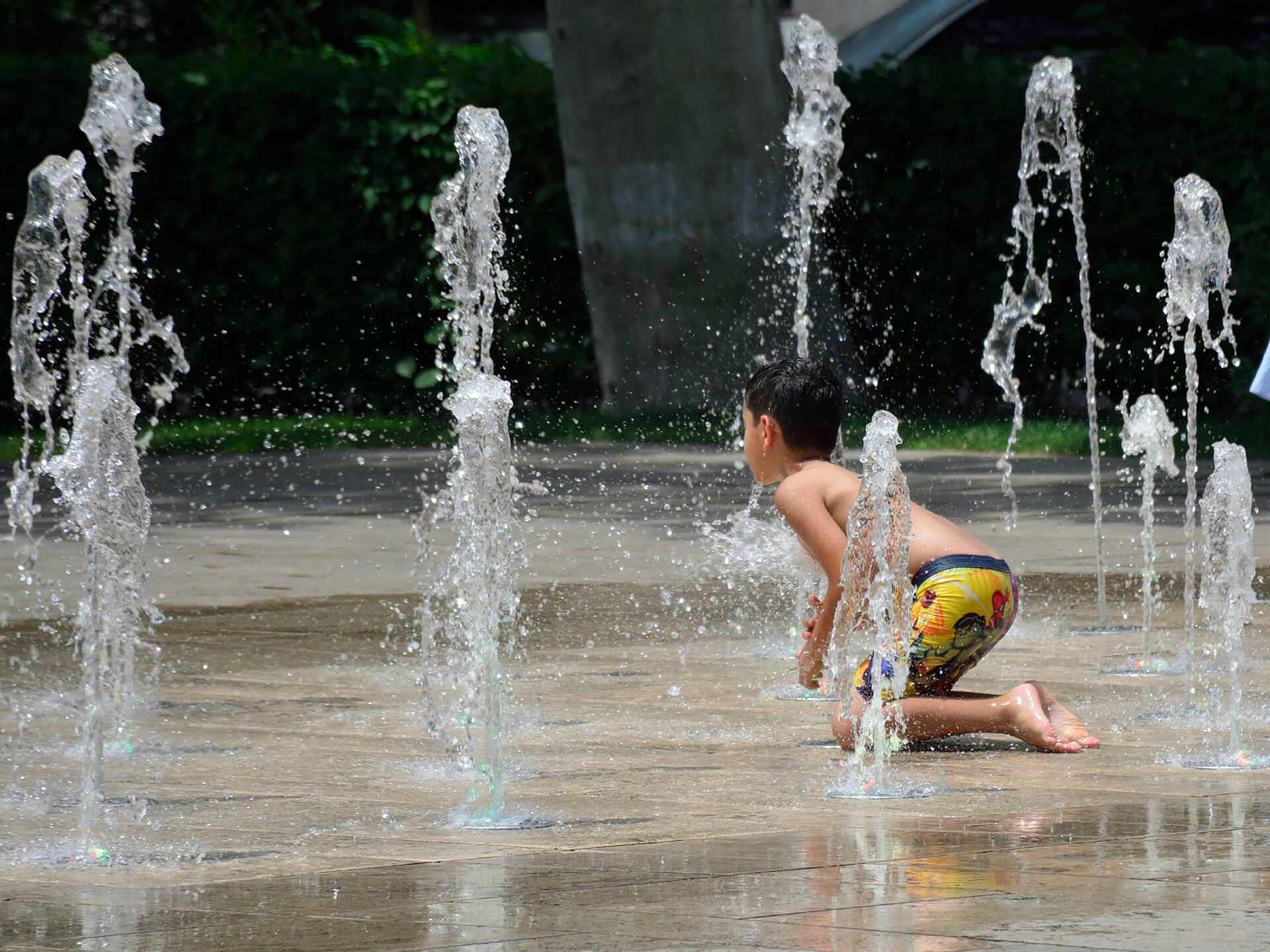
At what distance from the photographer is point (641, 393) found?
50.3ft

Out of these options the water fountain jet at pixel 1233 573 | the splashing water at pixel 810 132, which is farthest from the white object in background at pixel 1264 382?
the splashing water at pixel 810 132

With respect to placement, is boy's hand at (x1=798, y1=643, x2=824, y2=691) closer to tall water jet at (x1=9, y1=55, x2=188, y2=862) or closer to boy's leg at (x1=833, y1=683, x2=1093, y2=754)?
boy's leg at (x1=833, y1=683, x2=1093, y2=754)

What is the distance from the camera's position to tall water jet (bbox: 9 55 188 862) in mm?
Result: 4508

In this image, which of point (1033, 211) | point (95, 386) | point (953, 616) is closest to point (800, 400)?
Result: point (953, 616)

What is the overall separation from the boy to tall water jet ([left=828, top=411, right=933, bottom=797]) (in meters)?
0.04

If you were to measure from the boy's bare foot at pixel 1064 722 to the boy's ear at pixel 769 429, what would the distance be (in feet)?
2.76

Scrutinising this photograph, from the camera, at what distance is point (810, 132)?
1305 cm

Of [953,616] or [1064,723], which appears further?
[953,616]

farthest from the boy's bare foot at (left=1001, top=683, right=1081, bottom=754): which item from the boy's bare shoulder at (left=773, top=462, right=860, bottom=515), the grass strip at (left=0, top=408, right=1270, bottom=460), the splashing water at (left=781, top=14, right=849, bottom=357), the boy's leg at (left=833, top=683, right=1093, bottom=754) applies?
the grass strip at (left=0, top=408, right=1270, bottom=460)

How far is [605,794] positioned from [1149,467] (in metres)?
3.52

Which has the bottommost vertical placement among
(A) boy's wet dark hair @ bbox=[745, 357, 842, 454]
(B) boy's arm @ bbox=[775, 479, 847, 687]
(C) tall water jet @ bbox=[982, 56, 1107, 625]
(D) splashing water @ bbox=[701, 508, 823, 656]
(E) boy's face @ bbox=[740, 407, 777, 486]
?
(D) splashing water @ bbox=[701, 508, 823, 656]

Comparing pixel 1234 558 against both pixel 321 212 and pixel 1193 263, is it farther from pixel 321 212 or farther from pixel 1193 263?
pixel 321 212

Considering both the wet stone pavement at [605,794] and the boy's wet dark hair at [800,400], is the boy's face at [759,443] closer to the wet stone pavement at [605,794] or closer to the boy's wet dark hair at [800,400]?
the boy's wet dark hair at [800,400]

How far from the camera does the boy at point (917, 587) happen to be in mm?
4996
